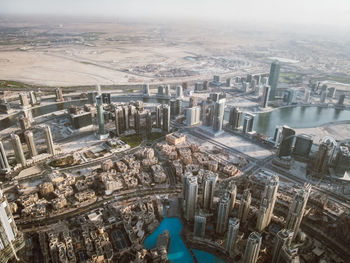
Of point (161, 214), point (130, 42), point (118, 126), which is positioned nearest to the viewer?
point (161, 214)

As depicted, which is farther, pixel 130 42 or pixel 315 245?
pixel 130 42

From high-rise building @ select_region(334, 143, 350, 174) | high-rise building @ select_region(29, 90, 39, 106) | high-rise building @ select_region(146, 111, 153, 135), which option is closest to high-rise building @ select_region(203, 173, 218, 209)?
high-rise building @ select_region(334, 143, 350, 174)

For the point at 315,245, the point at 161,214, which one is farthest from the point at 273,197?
the point at 161,214

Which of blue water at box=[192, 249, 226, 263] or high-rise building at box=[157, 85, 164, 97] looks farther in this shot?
high-rise building at box=[157, 85, 164, 97]

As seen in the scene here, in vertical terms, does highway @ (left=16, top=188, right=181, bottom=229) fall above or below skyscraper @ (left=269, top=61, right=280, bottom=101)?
below

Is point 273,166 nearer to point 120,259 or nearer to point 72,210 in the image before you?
point 120,259

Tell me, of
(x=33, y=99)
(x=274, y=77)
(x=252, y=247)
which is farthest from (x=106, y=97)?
(x=252, y=247)

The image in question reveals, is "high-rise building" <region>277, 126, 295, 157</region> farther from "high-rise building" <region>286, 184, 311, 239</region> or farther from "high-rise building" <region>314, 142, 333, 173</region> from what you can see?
"high-rise building" <region>286, 184, 311, 239</region>
